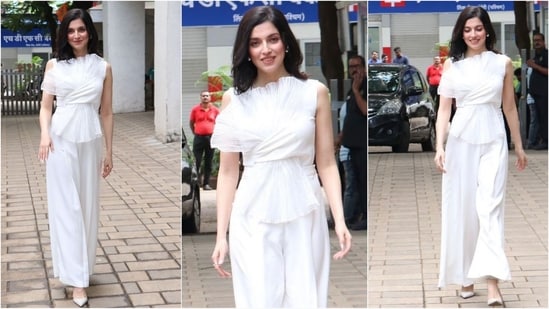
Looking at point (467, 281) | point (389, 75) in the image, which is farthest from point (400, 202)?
point (389, 75)

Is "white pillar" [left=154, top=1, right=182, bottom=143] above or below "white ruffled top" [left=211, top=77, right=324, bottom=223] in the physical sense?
above

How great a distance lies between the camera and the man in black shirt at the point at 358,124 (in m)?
4.06

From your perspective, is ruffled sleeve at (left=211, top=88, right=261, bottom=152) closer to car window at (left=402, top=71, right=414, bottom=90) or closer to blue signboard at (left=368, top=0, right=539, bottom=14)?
car window at (left=402, top=71, right=414, bottom=90)

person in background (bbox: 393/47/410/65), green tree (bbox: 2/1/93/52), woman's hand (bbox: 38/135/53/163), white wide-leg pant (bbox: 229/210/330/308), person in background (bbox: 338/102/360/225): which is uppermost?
green tree (bbox: 2/1/93/52)

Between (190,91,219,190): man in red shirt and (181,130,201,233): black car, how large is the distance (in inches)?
1.3

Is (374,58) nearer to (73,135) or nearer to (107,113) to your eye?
(107,113)

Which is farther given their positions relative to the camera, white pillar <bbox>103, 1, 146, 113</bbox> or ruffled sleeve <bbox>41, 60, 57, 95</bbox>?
white pillar <bbox>103, 1, 146, 113</bbox>

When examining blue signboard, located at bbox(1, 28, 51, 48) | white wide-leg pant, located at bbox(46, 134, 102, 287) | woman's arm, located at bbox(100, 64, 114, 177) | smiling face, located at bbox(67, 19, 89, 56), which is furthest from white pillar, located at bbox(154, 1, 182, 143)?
blue signboard, located at bbox(1, 28, 51, 48)

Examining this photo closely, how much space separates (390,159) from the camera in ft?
17.5

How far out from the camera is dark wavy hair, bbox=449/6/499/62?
5.22 m

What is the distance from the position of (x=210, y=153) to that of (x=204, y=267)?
20.2 inches

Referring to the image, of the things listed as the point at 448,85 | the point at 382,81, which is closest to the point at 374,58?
the point at 382,81

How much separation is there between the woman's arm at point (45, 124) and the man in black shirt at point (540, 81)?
3978 millimetres

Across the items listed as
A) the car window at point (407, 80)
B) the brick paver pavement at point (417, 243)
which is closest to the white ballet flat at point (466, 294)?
the brick paver pavement at point (417, 243)
